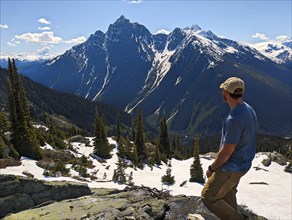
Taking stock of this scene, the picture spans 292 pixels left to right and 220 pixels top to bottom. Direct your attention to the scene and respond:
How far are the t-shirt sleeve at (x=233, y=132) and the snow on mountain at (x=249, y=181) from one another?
43.4 ft

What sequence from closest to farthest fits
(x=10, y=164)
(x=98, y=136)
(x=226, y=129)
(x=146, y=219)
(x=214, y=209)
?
(x=226, y=129) < (x=214, y=209) < (x=146, y=219) < (x=10, y=164) < (x=98, y=136)

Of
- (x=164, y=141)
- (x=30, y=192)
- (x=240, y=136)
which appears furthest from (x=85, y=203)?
(x=164, y=141)

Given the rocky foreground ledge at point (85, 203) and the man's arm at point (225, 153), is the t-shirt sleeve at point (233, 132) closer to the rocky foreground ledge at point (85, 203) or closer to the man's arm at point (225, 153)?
the man's arm at point (225, 153)

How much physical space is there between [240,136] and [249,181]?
4096cm

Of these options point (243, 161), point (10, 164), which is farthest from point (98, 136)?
point (243, 161)

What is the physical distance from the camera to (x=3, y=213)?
14469mm

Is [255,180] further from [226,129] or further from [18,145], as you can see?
[226,129]

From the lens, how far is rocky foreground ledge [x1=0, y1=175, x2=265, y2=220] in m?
11.3

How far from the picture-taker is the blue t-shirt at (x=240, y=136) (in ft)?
23.2

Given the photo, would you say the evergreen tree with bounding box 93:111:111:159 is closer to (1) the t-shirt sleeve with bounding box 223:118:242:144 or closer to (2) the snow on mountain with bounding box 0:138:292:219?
(2) the snow on mountain with bounding box 0:138:292:219

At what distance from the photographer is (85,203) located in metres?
13.6

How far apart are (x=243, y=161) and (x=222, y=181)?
715 mm

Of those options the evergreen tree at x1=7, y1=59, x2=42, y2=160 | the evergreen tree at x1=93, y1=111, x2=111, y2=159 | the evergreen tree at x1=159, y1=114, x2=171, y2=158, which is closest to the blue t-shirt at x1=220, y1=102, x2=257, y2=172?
the evergreen tree at x1=7, y1=59, x2=42, y2=160

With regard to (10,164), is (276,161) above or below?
below
